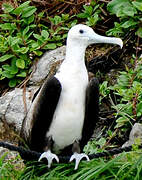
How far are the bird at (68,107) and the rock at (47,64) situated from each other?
1.73m

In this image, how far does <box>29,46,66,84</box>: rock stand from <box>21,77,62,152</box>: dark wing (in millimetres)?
1731

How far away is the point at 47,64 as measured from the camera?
6508 mm

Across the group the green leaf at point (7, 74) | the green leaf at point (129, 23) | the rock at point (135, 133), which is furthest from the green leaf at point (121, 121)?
the green leaf at point (7, 74)

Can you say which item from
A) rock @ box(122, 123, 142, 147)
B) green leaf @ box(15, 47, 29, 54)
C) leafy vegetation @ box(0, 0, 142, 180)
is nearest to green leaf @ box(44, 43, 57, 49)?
leafy vegetation @ box(0, 0, 142, 180)

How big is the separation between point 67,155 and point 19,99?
5.09 ft

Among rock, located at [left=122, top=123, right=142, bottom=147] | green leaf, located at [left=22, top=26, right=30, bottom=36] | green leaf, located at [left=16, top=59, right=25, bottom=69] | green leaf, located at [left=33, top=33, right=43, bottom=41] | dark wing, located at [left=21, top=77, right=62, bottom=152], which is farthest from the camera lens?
green leaf, located at [left=22, top=26, right=30, bottom=36]

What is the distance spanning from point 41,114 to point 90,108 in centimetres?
34

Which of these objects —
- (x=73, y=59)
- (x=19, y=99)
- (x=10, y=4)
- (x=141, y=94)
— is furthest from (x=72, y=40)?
(x=10, y=4)

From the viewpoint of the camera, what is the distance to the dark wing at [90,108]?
4.53 metres

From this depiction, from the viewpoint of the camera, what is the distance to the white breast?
176 inches

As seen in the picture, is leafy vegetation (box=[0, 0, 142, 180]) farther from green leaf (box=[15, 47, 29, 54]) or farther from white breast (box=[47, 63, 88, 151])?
white breast (box=[47, 63, 88, 151])

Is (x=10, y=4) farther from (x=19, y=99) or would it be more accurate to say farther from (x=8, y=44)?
(x=19, y=99)

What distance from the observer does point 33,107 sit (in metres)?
4.64

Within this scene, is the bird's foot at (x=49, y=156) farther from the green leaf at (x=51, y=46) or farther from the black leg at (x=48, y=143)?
the green leaf at (x=51, y=46)
